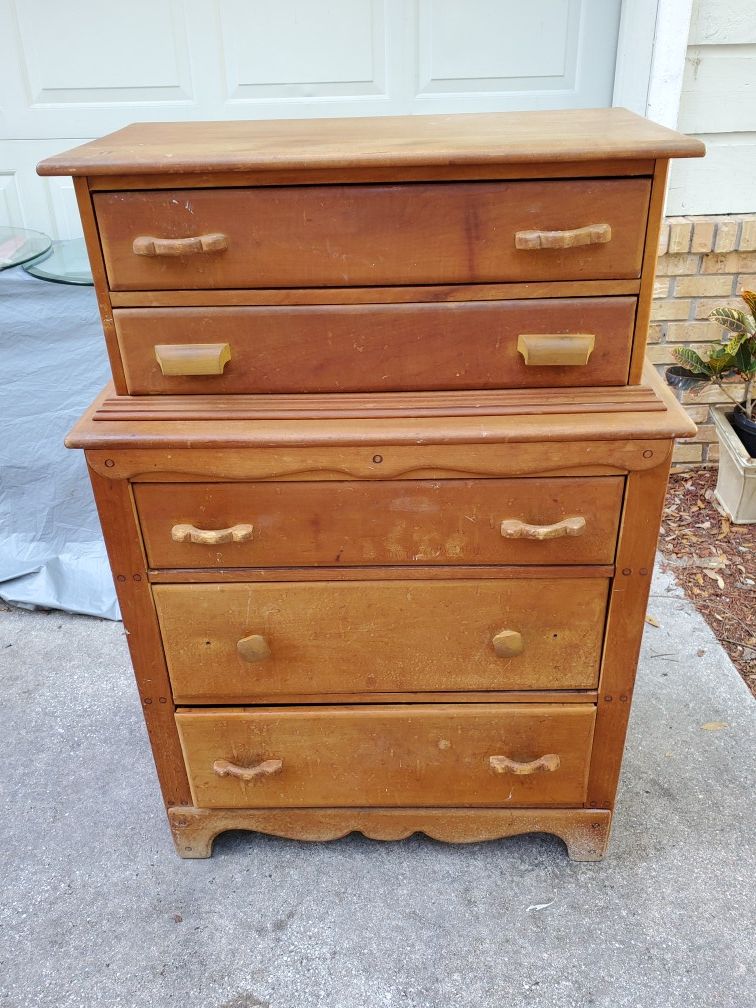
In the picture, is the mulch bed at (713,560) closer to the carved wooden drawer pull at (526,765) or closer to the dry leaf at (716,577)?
the dry leaf at (716,577)

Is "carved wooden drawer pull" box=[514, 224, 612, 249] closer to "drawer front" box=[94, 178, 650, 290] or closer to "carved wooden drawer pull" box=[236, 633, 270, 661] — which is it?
"drawer front" box=[94, 178, 650, 290]

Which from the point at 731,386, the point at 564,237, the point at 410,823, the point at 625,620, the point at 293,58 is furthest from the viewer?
the point at 731,386

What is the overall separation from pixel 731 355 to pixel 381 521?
1.82 metres

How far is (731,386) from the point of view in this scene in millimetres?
3064

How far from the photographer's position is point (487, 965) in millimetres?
1563

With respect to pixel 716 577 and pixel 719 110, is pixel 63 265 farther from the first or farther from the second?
pixel 716 577

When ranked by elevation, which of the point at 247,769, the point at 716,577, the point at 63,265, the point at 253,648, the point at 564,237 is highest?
the point at 564,237

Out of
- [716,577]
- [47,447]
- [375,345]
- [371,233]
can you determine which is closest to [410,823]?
[375,345]

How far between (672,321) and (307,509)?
2068mm

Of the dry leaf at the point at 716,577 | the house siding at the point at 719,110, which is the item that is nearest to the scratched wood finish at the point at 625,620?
the dry leaf at the point at 716,577

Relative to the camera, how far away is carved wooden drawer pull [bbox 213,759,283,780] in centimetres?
165

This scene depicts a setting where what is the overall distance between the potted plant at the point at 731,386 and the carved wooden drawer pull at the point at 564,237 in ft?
5.36

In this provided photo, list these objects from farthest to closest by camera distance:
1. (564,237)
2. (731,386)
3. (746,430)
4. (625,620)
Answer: (731,386) → (746,430) → (625,620) → (564,237)

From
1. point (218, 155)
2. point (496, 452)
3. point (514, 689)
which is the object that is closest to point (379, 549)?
point (496, 452)
